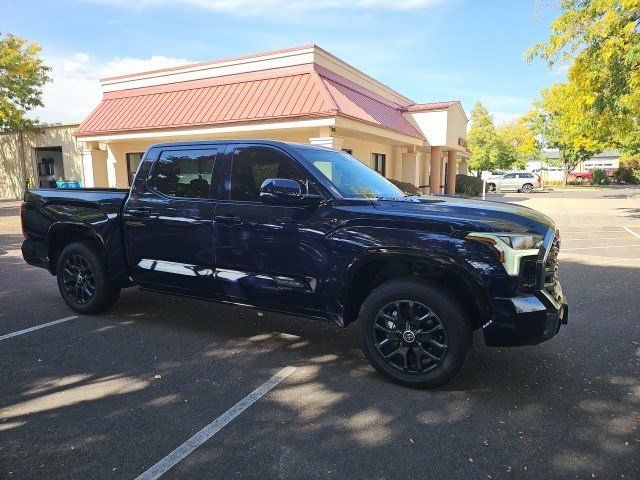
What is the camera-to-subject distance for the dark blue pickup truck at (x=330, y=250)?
3279 mm

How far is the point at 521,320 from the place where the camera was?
127 inches

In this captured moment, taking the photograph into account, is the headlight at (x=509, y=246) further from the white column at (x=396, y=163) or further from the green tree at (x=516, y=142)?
the green tree at (x=516, y=142)

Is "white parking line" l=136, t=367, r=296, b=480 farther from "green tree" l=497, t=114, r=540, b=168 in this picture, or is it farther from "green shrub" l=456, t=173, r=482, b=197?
"green tree" l=497, t=114, r=540, b=168

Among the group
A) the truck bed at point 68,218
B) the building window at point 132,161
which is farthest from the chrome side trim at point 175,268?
the building window at point 132,161

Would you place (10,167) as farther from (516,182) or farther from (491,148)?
(491,148)

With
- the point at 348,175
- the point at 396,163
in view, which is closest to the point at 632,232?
the point at 348,175

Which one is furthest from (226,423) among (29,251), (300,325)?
(29,251)

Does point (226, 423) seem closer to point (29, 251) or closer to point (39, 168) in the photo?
point (29, 251)

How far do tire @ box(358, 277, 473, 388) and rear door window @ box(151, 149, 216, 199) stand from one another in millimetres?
2041

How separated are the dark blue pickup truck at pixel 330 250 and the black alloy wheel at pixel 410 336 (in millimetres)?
11

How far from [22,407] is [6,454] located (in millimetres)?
616

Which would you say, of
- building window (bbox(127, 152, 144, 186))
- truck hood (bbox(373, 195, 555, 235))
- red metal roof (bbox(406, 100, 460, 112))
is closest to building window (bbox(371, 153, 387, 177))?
red metal roof (bbox(406, 100, 460, 112))

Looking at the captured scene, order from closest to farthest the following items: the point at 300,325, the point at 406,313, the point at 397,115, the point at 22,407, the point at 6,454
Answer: the point at 6,454 → the point at 22,407 → the point at 406,313 → the point at 300,325 → the point at 397,115

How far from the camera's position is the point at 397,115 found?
2180 centimetres
